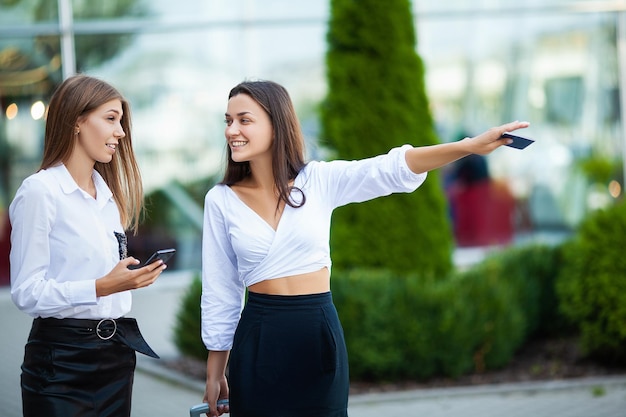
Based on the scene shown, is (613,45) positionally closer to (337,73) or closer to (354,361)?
(337,73)

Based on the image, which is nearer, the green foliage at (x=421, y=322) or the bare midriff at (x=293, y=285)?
the bare midriff at (x=293, y=285)

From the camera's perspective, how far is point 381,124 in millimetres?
7059

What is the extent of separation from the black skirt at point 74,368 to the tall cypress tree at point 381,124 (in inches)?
162

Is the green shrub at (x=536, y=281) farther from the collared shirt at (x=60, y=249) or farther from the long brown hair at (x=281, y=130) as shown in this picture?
the collared shirt at (x=60, y=249)

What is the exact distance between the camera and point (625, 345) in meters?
6.84

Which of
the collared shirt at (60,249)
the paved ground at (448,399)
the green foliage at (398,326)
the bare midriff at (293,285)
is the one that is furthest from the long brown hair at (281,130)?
the green foliage at (398,326)

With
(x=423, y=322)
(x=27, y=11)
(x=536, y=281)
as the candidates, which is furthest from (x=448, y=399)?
(x=27, y=11)

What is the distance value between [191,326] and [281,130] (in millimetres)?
4378

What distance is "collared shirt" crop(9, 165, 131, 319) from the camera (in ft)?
9.18

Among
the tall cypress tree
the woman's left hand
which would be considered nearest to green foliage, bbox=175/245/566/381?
the tall cypress tree

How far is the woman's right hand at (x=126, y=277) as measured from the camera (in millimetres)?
2756

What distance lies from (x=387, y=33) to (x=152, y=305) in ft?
16.6

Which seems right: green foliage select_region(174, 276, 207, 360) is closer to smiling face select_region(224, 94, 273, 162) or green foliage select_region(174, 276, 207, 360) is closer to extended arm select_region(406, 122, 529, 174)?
smiling face select_region(224, 94, 273, 162)

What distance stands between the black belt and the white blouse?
0.79ft
